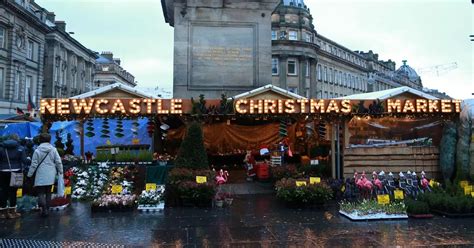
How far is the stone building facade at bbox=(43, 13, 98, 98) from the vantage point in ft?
199

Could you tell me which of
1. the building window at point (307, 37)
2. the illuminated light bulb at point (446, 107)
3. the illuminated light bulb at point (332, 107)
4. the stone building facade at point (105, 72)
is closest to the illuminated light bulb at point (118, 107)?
the illuminated light bulb at point (332, 107)

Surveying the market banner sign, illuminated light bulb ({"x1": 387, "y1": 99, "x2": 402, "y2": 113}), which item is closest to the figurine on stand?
the market banner sign

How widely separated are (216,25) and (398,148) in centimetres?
913

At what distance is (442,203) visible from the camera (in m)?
10.6

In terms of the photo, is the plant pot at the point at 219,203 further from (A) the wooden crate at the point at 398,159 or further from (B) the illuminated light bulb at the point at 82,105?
(B) the illuminated light bulb at the point at 82,105

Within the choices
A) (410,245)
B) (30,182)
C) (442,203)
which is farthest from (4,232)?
(442,203)

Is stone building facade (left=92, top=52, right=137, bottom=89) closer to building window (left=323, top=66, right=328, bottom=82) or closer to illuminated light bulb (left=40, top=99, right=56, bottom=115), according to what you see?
building window (left=323, top=66, right=328, bottom=82)

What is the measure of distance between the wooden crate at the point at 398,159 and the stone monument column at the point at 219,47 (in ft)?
18.2

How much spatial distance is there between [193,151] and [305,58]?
6125 cm

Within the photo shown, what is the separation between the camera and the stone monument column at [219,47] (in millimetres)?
17766

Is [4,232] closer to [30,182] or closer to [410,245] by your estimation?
[30,182]

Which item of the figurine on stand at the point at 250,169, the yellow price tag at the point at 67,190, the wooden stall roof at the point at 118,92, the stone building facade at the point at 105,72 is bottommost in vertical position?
the yellow price tag at the point at 67,190

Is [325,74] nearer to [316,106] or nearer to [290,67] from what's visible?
[290,67]

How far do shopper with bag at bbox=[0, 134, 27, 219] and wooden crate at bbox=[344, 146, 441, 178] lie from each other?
10.7 m
